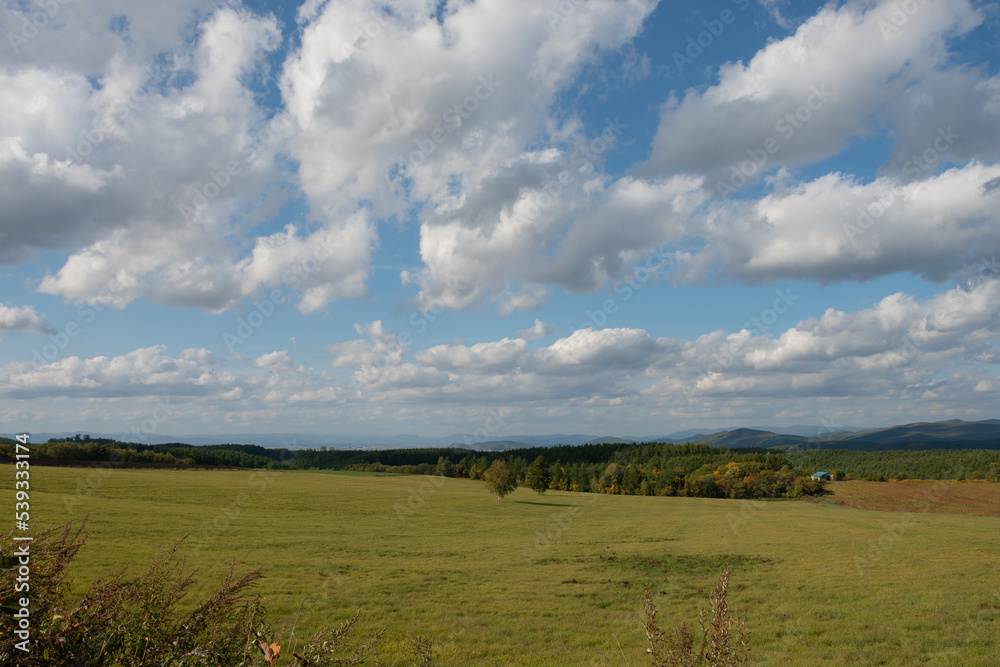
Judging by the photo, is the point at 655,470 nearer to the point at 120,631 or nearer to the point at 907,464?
the point at 907,464

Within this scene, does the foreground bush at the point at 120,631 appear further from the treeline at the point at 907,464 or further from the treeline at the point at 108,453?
the treeline at the point at 907,464

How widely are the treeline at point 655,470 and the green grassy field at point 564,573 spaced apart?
44732 millimetres

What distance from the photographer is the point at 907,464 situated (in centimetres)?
13725

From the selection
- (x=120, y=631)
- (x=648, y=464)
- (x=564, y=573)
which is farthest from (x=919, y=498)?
(x=120, y=631)

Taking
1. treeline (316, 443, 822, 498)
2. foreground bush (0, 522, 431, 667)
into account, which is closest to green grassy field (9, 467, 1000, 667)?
foreground bush (0, 522, 431, 667)

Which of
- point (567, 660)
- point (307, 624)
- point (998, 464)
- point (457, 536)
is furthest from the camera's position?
point (998, 464)

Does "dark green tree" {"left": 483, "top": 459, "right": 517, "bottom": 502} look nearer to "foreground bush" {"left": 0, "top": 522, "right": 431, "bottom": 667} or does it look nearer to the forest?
the forest

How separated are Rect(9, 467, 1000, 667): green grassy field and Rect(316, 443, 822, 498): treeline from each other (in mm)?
44732

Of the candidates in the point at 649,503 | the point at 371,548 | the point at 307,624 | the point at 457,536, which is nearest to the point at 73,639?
the point at 307,624

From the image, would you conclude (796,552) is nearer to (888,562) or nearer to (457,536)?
(888,562)

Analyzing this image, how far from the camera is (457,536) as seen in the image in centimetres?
4044

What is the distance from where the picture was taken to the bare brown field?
68.3m

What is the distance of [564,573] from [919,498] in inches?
3202

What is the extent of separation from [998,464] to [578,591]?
145505 mm
